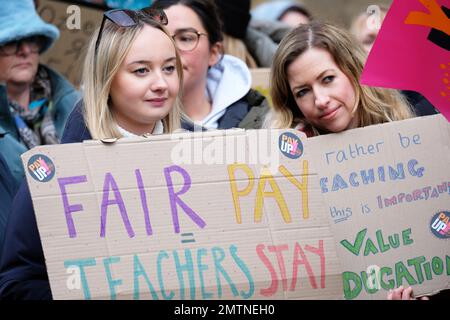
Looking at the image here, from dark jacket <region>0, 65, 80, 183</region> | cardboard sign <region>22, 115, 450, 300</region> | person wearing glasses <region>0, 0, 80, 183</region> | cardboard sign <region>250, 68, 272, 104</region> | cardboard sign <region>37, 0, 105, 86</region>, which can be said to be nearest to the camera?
cardboard sign <region>22, 115, 450, 300</region>

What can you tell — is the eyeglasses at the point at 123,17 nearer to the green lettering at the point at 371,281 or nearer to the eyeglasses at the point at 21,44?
the green lettering at the point at 371,281

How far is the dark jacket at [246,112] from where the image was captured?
12.5 ft

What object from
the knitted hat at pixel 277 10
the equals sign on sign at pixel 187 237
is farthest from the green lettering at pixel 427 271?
the knitted hat at pixel 277 10

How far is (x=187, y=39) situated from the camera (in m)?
4.03

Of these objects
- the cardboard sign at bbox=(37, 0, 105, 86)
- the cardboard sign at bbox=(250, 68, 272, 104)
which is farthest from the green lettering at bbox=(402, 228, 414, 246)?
the cardboard sign at bbox=(37, 0, 105, 86)

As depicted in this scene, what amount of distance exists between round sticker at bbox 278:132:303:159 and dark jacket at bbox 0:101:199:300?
811 millimetres

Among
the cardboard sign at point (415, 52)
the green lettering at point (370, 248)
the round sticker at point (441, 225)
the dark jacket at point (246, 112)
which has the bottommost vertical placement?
the green lettering at point (370, 248)

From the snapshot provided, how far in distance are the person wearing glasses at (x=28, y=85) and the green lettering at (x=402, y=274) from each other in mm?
1883

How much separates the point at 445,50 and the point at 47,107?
224 cm

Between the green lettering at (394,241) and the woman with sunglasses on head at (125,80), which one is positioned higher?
the woman with sunglasses on head at (125,80)

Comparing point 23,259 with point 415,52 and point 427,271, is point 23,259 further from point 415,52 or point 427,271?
point 415,52

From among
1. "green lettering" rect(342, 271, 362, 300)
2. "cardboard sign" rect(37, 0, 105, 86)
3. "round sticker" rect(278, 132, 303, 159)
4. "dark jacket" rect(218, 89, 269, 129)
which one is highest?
"cardboard sign" rect(37, 0, 105, 86)

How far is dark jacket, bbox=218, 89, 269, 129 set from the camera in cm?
382

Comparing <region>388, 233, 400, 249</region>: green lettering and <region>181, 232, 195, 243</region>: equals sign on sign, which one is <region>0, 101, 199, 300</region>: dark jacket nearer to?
<region>181, 232, 195, 243</region>: equals sign on sign
